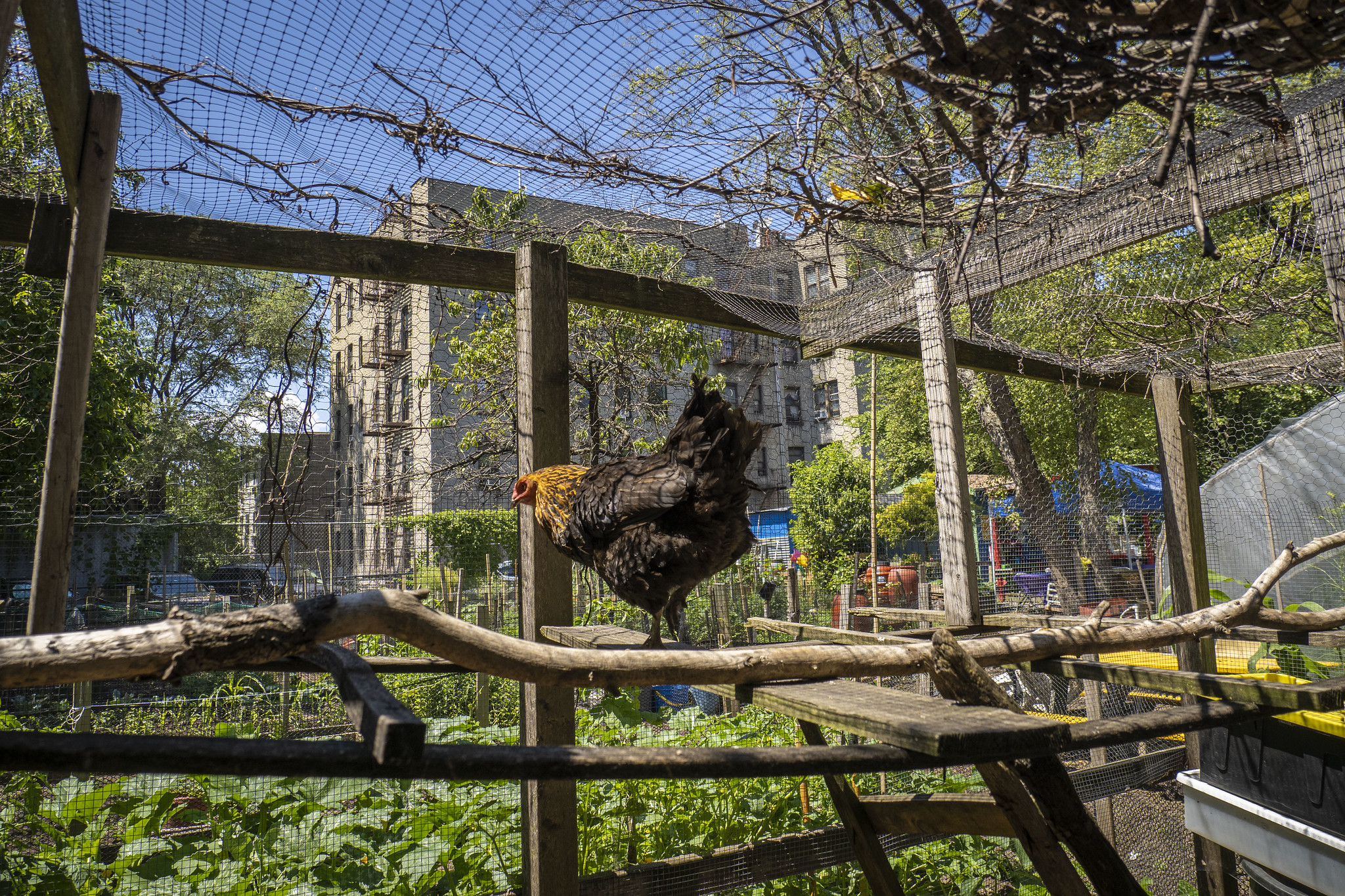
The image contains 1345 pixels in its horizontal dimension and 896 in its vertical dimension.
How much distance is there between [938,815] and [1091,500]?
7.99 m

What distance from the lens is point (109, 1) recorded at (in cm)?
206

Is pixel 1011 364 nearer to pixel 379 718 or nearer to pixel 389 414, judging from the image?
pixel 379 718

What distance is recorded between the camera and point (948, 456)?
3254 millimetres

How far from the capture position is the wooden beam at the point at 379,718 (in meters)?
0.93

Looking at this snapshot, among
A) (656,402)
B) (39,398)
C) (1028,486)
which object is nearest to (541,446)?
(656,402)

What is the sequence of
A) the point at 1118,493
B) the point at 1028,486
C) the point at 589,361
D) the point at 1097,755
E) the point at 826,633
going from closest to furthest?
the point at 826,633
the point at 1097,755
the point at 589,361
the point at 1028,486
the point at 1118,493

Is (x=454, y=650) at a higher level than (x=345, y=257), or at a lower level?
lower

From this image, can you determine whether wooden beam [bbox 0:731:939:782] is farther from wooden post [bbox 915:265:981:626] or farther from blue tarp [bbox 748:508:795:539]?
blue tarp [bbox 748:508:795:539]

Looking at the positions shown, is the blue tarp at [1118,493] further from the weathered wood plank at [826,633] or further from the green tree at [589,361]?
the weathered wood plank at [826,633]

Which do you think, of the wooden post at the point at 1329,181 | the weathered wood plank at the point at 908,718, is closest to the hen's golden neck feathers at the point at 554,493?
the weathered wood plank at the point at 908,718

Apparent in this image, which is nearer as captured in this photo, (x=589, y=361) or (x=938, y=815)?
(x=938, y=815)

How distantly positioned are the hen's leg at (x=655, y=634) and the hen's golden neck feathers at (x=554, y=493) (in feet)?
1.41

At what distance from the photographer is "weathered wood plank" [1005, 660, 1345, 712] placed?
62.9 inches

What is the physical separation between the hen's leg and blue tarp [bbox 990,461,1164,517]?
24.0ft
